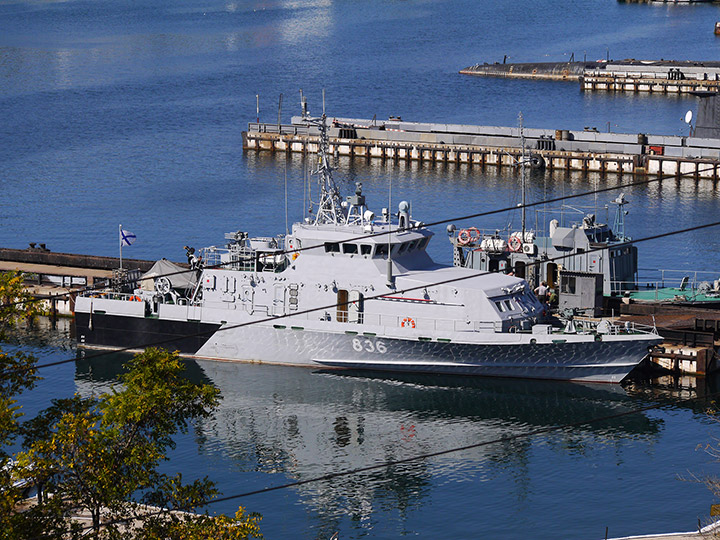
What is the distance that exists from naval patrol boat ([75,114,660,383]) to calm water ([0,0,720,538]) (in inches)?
38.1

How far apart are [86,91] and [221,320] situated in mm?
80673

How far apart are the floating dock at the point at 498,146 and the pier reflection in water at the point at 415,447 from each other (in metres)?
39.9

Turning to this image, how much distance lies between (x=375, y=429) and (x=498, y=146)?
5210 centimetres

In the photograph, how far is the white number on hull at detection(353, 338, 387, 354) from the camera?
136ft

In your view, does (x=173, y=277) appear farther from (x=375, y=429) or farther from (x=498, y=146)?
(x=498, y=146)

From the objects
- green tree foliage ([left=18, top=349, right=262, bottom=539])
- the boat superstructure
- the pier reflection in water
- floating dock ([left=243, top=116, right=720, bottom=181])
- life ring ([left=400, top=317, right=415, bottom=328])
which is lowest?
the pier reflection in water

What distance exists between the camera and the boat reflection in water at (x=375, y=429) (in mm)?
31859

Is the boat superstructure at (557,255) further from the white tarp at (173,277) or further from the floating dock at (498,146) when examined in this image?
the floating dock at (498,146)

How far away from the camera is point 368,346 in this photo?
41.8 m

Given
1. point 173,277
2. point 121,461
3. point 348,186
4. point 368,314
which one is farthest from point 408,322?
point 348,186

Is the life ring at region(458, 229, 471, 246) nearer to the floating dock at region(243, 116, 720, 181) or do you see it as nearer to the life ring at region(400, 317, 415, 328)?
the life ring at region(400, 317, 415, 328)

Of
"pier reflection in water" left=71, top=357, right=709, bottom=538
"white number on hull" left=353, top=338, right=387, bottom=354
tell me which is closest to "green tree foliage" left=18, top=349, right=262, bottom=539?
"pier reflection in water" left=71, top=357, right=709, bottom=538

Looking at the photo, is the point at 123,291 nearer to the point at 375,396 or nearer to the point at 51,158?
the point at 375,396

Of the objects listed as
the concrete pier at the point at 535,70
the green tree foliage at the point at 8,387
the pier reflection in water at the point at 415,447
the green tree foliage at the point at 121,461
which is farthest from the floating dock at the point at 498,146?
the green tree foliage at the point at 8,387
